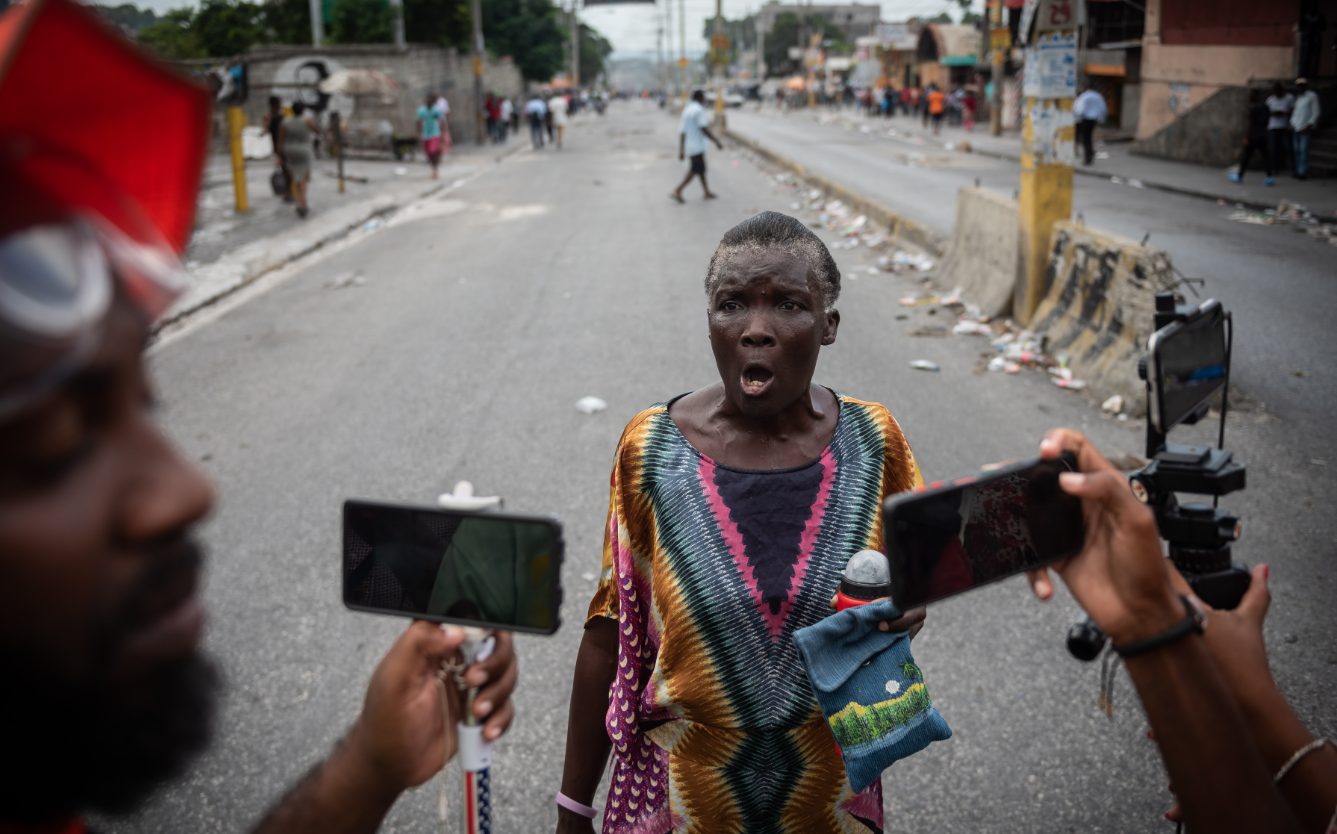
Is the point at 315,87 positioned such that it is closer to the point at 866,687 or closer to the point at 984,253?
the point at 984,253

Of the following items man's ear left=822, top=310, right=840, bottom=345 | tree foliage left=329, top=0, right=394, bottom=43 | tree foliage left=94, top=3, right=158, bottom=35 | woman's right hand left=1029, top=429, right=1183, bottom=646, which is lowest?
woman's right hand left=1029, top=429, right=1183, bottom=646

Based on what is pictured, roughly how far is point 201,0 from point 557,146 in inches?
468

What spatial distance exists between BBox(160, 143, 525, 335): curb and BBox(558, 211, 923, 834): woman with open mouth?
17.5 ft

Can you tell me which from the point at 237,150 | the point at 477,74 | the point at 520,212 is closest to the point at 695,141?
the point at 520,212

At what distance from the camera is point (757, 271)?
2182mm

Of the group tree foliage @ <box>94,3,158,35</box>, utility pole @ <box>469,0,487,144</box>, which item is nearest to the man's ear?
tree foliage @ <box>94,3,158,35</box>

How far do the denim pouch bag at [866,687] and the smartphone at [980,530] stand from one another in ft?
1.44

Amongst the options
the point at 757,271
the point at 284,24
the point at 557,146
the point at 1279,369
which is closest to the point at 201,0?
the point at 284,24

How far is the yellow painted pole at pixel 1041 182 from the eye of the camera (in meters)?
8.33

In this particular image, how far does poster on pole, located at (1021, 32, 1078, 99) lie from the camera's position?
8.17 m

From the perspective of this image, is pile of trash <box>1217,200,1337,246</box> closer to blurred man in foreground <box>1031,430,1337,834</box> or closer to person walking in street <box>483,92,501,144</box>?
blurred man in foreground <box>1031,430,1337,834</box>

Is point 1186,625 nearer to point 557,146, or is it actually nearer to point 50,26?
point 50,26

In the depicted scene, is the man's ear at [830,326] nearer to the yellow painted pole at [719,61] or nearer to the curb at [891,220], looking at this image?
the curb at [891,220]

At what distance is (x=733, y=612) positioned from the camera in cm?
195
